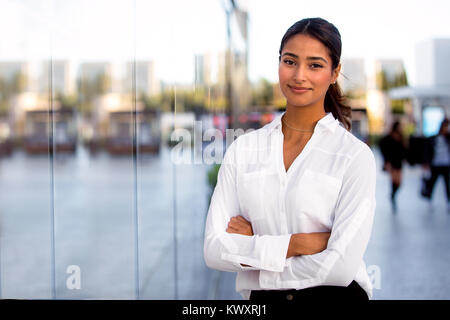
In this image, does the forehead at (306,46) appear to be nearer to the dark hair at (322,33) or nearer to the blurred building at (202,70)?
the dark hair at (322,33)

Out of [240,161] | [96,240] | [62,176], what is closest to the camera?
[240,161]

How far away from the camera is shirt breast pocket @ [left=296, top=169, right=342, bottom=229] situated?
117cm

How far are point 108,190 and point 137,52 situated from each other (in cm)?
745

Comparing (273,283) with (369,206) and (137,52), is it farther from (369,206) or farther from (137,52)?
(137,52)

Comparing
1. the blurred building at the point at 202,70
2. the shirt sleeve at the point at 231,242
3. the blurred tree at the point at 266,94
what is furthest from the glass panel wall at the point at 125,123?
the shirt sleeve at the point at 231,242

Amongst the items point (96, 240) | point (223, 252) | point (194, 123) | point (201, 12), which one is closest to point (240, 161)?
point (223, 252)

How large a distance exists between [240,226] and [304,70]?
0.38 metres

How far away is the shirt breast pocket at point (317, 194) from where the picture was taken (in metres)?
1.17

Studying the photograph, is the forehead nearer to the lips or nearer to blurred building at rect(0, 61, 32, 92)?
the lips

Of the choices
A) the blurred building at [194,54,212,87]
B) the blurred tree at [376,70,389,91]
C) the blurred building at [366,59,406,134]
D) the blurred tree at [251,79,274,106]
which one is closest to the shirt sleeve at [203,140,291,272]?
the blurred tree at [251,79,274,106]

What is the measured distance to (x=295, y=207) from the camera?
1181mm

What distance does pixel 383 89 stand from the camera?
396 cm
